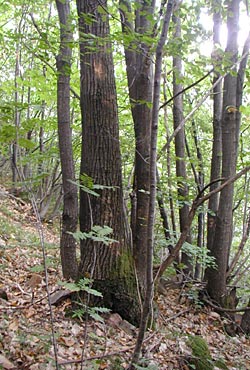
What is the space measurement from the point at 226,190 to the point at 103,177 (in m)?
2.56

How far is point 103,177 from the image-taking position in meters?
3.72

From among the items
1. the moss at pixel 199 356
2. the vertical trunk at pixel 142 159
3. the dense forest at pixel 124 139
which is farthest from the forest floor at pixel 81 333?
the vertical trunk at pixel 142 159

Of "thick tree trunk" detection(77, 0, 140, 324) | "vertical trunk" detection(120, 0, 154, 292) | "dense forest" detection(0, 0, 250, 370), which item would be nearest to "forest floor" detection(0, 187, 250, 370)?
"dense forest" detection(0, 0, 250, 370)

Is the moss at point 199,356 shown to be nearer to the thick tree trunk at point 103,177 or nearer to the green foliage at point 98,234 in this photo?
the thick tree trunk at point 103,177

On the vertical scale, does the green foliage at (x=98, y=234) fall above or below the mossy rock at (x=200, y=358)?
above

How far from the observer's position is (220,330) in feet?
16.9

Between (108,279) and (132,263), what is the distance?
0.38 m

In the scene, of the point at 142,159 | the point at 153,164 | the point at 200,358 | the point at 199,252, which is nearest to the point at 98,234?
the point at 153,164

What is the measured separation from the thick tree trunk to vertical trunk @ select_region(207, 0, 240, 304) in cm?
223

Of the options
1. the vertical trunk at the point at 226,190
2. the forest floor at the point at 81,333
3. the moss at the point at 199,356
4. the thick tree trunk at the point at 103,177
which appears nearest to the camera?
the forest floor at the point at 81,333

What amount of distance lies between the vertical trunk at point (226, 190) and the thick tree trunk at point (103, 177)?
2.23 m

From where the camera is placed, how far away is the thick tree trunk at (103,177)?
144 inches

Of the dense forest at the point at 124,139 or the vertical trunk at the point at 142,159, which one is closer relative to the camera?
the dense forest at the point at 124,139

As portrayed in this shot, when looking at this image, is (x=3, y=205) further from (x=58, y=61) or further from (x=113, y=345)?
(x=113, y=345)
